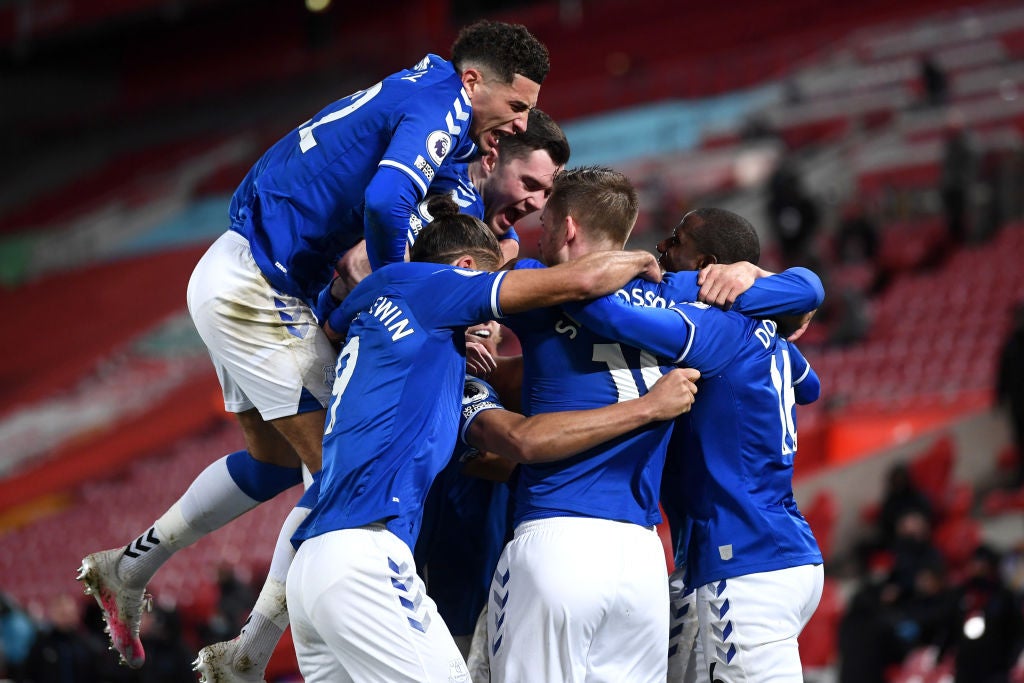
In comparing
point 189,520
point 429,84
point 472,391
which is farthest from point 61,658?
point 429,84

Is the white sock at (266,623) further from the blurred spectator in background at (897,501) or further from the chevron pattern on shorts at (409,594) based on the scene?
the blurred spectator in background at (897,501)

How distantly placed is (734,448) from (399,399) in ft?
3.82

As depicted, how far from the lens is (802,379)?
478 centimetres

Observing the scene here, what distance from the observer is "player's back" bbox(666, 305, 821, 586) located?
167 inches

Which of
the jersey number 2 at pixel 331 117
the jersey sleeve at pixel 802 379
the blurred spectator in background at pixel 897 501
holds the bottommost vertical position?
A: the blurred spectator in background at pixel 897 501

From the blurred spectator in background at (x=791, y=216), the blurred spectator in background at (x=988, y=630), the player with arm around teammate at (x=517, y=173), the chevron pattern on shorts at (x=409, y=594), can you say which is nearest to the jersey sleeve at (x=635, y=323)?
the chevron pattern on shorts at (x=409, y=594)

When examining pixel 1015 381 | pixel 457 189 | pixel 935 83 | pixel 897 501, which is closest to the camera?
pixel 457 189

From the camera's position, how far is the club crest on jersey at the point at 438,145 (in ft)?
14.9

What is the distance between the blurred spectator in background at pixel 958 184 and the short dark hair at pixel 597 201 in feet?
40.3

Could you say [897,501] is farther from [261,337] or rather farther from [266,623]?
[261,337]

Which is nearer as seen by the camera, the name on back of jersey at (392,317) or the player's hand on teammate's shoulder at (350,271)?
the name on back of jersey at (392,317)

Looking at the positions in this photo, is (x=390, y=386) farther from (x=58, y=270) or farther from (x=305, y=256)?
(x=58, y=270)

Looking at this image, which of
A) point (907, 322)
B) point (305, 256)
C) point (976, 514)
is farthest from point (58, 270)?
point (305, 256)

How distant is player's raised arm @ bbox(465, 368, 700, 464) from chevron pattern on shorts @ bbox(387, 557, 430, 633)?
1.70 ft
